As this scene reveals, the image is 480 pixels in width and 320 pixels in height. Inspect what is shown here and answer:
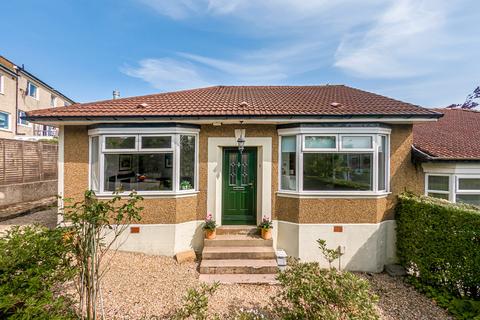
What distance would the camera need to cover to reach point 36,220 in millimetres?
9469

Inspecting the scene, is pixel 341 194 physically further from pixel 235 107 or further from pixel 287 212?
pixel 235 107

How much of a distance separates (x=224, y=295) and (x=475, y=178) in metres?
9.37

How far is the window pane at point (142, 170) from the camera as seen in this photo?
293 inches

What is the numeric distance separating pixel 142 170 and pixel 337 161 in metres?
6.74

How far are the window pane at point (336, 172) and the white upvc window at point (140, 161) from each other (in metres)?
4.27

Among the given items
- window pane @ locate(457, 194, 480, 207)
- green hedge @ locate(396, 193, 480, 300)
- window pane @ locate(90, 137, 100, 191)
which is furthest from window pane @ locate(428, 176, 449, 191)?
window pane @ locate(90, 137, 100, 191)

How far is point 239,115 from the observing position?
712 centimetres

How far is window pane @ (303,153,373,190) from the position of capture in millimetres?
7414

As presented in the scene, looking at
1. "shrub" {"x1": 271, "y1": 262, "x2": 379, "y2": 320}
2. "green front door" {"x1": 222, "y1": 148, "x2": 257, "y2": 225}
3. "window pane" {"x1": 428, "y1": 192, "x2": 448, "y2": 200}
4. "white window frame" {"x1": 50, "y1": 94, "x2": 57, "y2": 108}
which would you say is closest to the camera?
"shrub" {"x1": 271, "y1": 262, "x2": 379, "y2": 320}

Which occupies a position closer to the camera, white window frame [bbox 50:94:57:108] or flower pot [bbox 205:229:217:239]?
flower pot [bbox 205:229:217:239]

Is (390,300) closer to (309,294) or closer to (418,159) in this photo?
(309,294)

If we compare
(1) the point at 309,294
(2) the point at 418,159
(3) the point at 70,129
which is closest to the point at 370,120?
(2) the point at 418,159

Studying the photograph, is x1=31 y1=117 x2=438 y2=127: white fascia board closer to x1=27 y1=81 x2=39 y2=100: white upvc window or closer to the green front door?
the green front door

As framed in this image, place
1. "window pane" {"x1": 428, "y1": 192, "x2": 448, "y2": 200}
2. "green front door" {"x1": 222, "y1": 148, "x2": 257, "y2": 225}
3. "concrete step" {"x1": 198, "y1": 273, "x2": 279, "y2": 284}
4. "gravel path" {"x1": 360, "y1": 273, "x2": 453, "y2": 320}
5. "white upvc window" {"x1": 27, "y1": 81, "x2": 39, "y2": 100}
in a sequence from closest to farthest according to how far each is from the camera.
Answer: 1. "gravel path" {"x1": 360, "y1": 273, "x2": 453, "y2": 320}
2. "concrete step" {"x1": 198, "y1": 273, "x2": 279, "y2": 284}
3. "window pane" {"x1": 428, "y1": 192, "x2": 448, "y2": 200}
4. "green front door" {"x1": 222, "y1": 148, "x2": 257, "y2": 225}
5. "white upvc window" {"x1": 27, "y1": 81, "x2": 39, "y2": 100}
